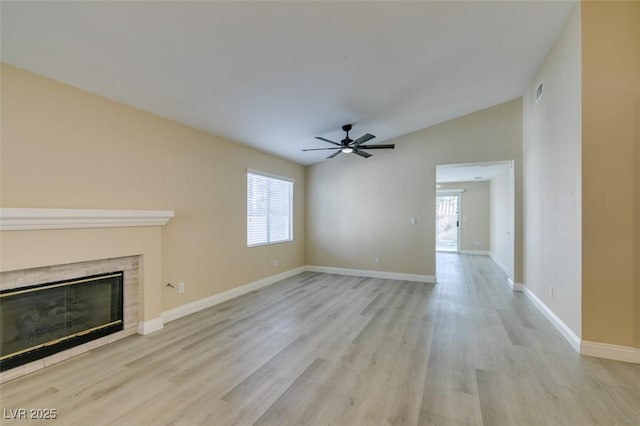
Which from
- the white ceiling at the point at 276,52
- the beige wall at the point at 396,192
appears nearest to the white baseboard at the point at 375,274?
the beige wall at the point at 396,192

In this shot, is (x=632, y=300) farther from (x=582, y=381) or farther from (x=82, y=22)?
(x=82, y=22)

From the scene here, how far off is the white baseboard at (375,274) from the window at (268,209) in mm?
1094

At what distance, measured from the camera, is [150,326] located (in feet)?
10.8

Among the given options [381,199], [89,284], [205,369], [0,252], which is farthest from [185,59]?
[381,199]

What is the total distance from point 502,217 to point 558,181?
4.58m

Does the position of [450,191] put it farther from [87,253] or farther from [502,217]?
[87,253]

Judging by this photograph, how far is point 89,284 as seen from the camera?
9.61ft

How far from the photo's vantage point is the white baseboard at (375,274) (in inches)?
227

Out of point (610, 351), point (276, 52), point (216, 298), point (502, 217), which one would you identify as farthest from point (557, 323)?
point (502, 217)

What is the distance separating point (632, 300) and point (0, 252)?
551 cm

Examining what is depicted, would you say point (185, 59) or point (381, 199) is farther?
point (381, 199)

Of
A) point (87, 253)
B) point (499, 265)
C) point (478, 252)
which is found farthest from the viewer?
point (478, 252)

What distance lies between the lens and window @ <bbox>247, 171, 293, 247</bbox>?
530 cm

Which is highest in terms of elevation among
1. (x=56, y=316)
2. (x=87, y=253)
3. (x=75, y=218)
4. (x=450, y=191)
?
(x=450, y=191)
